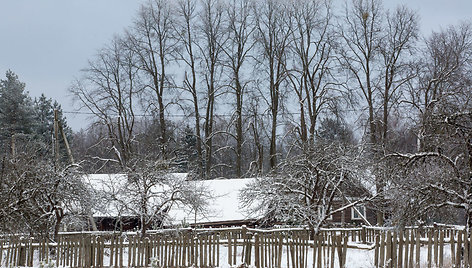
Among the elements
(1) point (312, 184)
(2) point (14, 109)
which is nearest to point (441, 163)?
(1) point (312, 184)

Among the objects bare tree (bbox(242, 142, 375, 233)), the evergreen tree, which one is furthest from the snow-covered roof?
the evergreen tree

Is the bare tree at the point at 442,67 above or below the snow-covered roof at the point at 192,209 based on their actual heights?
above

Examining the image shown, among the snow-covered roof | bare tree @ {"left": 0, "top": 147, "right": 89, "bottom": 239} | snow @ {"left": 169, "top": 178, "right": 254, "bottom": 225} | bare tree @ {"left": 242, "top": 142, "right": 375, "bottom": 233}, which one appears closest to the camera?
bare tree @ {"left": 0, "top": 147, "right": 89, "bottom": 239}

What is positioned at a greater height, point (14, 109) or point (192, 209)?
point (14, 109)

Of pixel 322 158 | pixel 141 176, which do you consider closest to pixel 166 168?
pixel 141 176

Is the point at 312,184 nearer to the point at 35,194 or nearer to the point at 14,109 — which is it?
the point at 35,194

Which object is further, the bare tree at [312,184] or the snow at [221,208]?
the snow at [221,208]

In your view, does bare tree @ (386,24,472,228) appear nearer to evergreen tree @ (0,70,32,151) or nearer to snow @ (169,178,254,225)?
snow @ (169,178,254,225)

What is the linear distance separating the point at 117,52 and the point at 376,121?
61.7 feet

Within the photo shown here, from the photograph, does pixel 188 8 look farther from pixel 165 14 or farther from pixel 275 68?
pixel 275 68

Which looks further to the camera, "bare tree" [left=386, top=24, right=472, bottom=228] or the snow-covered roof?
the snow-covered roof

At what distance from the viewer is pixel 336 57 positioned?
35688 mm

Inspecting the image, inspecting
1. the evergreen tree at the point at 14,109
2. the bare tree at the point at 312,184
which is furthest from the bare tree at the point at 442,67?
the evergreen tree at the point at 14,109

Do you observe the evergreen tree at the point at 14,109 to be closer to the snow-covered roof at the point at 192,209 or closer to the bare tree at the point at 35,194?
the snow-covered roof at the point at 192,209
